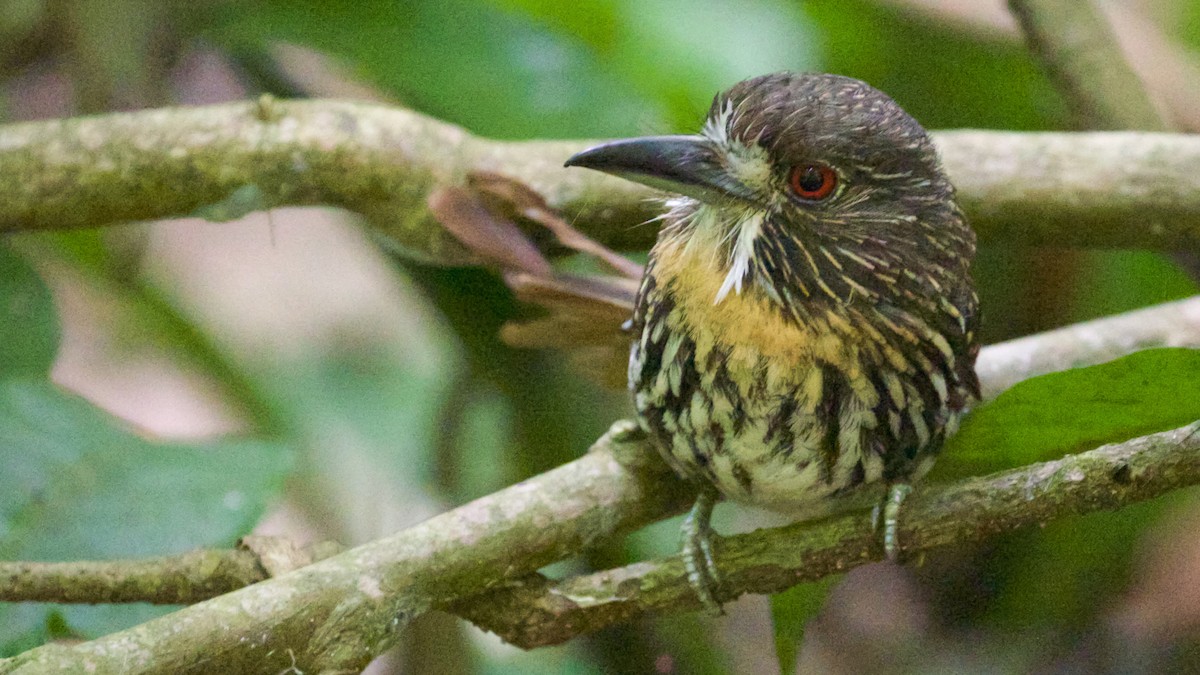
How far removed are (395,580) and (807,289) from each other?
57 cm

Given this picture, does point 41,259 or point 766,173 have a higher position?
point 766,173

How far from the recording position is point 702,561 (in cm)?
Result: 141

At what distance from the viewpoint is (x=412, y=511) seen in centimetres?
231

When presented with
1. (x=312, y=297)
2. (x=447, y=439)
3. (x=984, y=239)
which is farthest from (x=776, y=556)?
(x=312, y=297)

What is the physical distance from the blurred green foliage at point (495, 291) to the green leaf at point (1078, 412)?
23.7 inches

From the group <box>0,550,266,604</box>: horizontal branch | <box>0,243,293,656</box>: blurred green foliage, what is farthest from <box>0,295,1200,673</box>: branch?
<box>0,243,293,656</box>: blurred green foliage

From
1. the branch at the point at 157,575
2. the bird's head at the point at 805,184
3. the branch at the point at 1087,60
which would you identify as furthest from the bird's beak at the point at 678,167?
the branch at the point at 1087,60

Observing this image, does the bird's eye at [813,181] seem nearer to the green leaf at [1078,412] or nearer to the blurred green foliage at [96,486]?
the green leaf at [1078,412]

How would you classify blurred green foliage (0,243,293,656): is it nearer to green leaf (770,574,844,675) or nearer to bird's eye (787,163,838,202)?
green leaf (770,574,844,675)

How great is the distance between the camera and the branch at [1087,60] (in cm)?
230

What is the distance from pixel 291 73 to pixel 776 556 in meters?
1.68

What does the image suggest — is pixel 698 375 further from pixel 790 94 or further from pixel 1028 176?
pixel 1028 176

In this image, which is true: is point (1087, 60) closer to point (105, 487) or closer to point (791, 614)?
point (791, 614)

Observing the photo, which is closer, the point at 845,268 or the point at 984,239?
the point at 845,268
